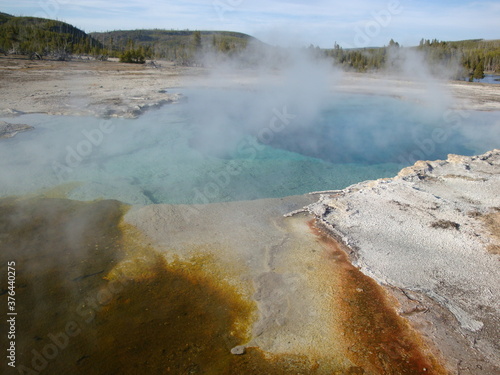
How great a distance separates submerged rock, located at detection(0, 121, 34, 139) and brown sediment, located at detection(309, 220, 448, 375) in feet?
23.8

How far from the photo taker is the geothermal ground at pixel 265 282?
258cm

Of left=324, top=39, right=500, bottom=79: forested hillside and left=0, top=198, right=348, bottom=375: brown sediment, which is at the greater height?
left=324, top=39, right=500, bottom=79: forested hillside

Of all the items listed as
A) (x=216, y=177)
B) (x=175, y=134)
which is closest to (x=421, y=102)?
(x=175, y=134)

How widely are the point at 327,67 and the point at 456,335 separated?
25.8 metres

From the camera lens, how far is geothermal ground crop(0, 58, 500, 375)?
258 cm

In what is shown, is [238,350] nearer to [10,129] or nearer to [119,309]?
[119,309]

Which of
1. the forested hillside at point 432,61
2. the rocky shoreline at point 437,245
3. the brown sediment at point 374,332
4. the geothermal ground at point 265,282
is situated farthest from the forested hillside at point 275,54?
the brown sediment at point 374,332

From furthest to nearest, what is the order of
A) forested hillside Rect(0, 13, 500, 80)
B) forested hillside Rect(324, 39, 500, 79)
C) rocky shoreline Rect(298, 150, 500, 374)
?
forested hillside Rect(0, 13, 500, 80), forested hillside Rect(324, 39, 500, 79), rocky shoreline Rect(298, 150, 500, 374)

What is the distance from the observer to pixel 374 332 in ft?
9.20

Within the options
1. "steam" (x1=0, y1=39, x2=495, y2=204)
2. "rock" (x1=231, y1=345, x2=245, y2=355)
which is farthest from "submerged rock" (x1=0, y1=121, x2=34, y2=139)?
"rock" (x1=231, y1=345, x2=245, y2=355)

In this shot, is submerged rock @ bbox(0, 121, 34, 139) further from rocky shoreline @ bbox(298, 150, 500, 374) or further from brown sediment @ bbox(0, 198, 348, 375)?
rocky shoreline @ bbox(298, 150, 500, 374)

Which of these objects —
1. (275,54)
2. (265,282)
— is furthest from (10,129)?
(275,54)

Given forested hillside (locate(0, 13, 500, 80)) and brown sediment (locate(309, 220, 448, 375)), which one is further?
forested hillside (locate(0, 13, 500, 80))

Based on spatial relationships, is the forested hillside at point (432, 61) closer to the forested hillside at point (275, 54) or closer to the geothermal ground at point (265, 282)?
the forested hillside at point (275, 54)
